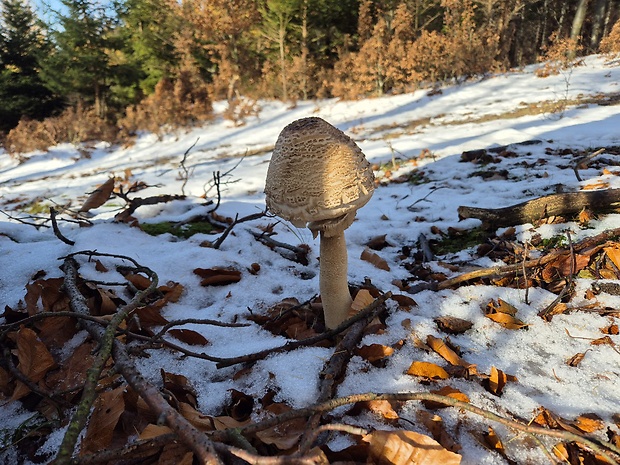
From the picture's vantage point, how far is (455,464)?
1.06m

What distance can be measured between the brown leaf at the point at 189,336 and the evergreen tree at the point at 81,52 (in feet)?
68.9

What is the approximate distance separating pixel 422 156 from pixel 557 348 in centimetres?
500

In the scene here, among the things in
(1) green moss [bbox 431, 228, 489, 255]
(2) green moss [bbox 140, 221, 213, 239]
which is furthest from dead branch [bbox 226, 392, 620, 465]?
(2) green moss [bbox 140, 221, 213, 239]

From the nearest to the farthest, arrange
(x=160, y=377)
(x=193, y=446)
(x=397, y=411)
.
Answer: (x=193, y=446) < (x=397, y=411) < (x=160, y=377)

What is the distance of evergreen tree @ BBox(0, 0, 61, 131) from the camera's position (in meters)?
18.4

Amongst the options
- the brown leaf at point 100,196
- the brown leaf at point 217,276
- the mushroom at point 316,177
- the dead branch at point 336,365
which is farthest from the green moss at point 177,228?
the dead branch at point 336,365

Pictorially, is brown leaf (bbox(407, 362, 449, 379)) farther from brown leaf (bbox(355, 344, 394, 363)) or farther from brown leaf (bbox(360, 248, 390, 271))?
brown leaf (bbox(360, 248, 390, 271))

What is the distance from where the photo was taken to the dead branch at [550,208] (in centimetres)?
286

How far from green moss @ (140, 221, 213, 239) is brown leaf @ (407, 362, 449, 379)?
2.36 m

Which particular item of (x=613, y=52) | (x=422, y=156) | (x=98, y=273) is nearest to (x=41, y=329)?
(x=98, y=273)

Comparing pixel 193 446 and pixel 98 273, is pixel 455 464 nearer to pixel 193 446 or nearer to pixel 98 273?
pixel 193 446

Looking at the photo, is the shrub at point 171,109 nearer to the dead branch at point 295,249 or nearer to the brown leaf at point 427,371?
the dead branch at point 295,249

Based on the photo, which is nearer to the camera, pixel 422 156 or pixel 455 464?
pixel 455 464

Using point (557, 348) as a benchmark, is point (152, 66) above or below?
above
